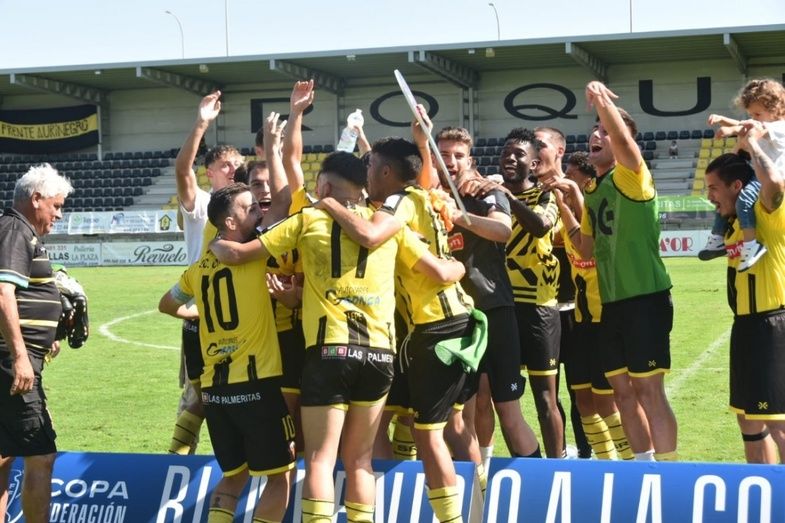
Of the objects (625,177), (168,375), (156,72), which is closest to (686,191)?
(156,72)

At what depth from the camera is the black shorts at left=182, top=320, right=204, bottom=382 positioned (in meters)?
6.64

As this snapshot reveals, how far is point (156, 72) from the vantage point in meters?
41.8

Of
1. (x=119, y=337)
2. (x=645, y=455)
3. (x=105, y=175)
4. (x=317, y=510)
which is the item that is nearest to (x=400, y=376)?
(x=317, y=510)

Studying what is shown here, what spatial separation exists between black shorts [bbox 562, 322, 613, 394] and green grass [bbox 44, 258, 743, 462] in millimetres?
1112

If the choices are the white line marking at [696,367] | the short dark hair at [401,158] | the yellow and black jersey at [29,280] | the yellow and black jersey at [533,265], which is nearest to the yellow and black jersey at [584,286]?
the yellow and black jersey at [533,265]

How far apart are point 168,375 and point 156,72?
102ft

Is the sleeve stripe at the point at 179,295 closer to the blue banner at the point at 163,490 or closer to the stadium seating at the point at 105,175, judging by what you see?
the blue banner at the point at 163,490

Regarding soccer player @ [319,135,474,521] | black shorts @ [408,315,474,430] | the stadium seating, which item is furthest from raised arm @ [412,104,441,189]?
the stadium seating

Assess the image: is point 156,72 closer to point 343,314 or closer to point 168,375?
point 168,375

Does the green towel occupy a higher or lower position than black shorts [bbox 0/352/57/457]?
higher

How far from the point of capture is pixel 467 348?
5.45 metres

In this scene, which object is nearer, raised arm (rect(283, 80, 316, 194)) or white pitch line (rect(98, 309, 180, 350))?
raised arm (rect(283, 80, 316, 194))

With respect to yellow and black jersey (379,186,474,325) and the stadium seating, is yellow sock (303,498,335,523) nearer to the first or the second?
yellow and black jersey (379,186,474,325)

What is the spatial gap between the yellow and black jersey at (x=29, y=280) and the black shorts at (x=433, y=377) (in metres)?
2.06
